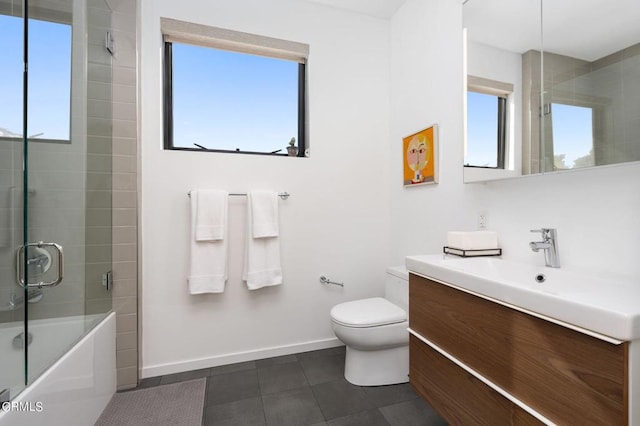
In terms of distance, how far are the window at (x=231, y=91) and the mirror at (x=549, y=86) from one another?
1232 mm

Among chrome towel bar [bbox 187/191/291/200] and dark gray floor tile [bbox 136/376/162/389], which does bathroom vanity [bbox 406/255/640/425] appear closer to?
chrome towel bar [bbox 187/191/291/200]

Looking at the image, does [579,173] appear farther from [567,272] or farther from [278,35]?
[278,35]

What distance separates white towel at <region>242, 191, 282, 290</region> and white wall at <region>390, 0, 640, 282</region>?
95cm

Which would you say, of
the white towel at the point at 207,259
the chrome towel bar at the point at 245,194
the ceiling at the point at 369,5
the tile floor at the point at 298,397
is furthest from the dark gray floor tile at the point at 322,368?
the ceiling at the point at 369,5

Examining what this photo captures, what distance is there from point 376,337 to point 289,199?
108cm

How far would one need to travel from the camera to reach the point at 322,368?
189 centimetres

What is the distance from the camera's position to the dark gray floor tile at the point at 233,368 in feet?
6.13

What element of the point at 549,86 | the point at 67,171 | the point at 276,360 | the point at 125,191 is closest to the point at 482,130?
the point at 549,86

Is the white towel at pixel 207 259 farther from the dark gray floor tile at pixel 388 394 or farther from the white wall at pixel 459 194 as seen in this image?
the white wall at pixel 459 194

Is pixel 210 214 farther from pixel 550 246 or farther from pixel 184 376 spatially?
pixel 550 246

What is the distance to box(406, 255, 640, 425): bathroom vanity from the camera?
2.09ft

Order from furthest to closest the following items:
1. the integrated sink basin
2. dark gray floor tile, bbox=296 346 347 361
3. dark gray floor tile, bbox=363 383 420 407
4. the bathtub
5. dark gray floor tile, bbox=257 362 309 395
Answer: dark gray floor tile, bbox=296 346 347 361 < dark gray floor tile, bbox=257 362 309 395 < dark gray floor tile, bbox=363 383 420 407 < the bathtub < the integrated sink basin

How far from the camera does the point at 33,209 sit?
1.29 metres

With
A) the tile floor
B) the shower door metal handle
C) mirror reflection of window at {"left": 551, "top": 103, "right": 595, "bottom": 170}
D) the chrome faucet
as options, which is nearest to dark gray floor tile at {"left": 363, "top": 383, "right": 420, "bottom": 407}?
the tile floor
